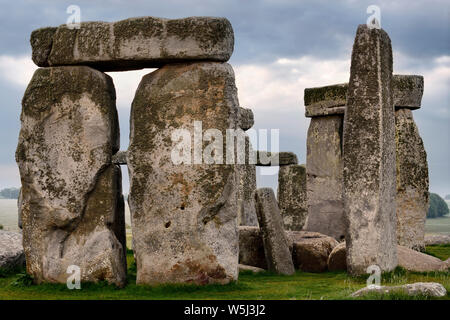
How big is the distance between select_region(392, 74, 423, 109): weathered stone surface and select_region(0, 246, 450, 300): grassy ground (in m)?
5.51

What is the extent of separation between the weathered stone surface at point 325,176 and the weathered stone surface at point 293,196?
151 inches

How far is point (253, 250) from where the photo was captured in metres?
14.2

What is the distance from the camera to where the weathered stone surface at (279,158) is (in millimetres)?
23031

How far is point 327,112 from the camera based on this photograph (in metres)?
18.0

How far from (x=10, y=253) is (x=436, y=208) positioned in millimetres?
35192

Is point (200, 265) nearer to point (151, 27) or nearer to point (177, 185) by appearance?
point (177, 185)

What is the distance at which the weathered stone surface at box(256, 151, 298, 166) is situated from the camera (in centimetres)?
2303

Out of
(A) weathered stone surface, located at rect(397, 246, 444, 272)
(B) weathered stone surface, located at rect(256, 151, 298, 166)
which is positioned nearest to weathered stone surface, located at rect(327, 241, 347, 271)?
(A) weathered stone surface, located at rect(397, 246, 444, 272)

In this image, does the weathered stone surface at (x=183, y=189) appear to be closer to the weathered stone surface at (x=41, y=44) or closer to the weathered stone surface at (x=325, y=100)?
the weathered stone surface at (x=41, y=44)

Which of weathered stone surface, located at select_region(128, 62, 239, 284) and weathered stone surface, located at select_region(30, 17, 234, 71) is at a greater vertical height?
weathered stone surface, located at select_region(30, 17, 234, 71)

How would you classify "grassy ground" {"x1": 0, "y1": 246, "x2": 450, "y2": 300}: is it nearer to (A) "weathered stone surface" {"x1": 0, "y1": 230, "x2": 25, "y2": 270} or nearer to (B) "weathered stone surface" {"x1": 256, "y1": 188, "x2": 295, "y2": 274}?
(B) "weathered stone surface" {"x1": 256, "y1": 188, "x2": 295, "y2": 274}

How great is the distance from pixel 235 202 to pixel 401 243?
6.47 metres

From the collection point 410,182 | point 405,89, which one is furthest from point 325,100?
point 410,182

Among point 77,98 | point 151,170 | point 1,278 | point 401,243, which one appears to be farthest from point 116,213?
point 401,243
